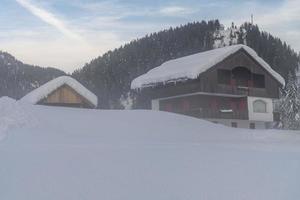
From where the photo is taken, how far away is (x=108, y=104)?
81.8 m

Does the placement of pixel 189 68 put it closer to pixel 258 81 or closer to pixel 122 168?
pixel 258 81

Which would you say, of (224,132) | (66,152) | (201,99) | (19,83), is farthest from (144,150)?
(19,83)

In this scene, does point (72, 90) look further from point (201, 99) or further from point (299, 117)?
point (299, 117)

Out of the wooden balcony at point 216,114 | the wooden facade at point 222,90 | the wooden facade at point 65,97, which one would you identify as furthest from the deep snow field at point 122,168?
the wooden facade at point 65,97

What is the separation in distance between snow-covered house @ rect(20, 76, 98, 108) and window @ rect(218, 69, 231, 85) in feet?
36.5

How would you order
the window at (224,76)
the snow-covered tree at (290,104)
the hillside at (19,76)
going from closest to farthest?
the window at (224,76)
the snow-covered tree at (290,104)
the hillside at (19,76)

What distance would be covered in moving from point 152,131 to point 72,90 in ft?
84.7

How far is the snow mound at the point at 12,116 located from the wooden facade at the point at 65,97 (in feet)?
76.9

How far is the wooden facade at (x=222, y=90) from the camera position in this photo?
43219 millimetres

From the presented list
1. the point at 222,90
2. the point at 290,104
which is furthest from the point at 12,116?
the point at 290,104

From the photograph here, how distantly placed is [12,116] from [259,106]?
33299 mm

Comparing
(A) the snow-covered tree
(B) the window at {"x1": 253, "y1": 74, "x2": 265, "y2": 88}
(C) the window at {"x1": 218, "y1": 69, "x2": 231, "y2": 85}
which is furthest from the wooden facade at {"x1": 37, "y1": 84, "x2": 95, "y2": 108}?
(A) the snow-covered tree

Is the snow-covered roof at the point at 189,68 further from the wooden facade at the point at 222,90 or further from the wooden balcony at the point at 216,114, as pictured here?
the wooden balcony at the point at 216,114

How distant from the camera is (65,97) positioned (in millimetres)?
44562
